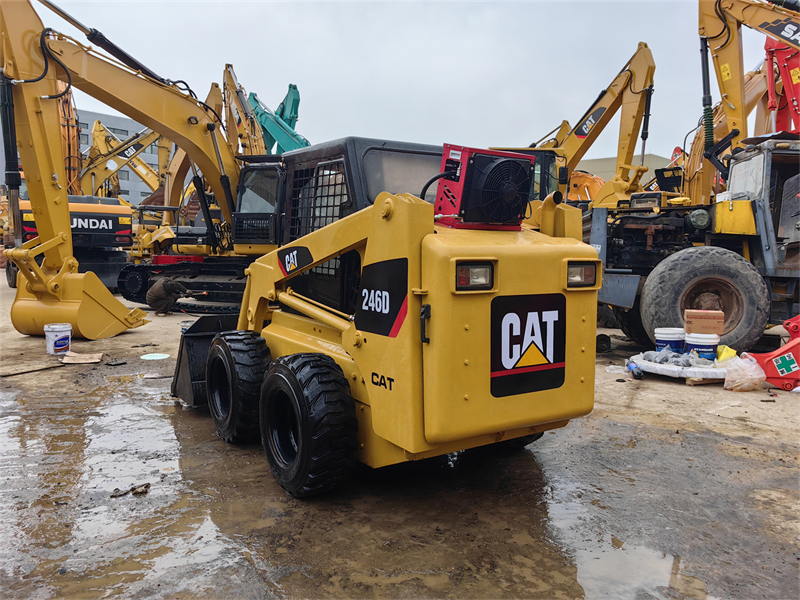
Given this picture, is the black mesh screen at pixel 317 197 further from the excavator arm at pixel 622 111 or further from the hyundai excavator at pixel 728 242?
the excavator arm at pixel 622 111

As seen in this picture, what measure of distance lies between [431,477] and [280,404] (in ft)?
3.14

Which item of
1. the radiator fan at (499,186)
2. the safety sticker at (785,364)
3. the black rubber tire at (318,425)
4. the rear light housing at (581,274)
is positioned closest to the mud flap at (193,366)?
the black rubber tire at (318,425)

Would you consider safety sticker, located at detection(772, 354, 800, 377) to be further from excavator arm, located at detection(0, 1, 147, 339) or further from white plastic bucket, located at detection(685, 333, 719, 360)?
excavator arm, located at detection(0, 1, 147, 339)

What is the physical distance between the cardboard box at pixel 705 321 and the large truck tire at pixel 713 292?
37cm

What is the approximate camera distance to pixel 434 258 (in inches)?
99.3

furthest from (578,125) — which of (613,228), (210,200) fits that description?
(210,200)

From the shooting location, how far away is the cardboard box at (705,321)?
595 centimetres

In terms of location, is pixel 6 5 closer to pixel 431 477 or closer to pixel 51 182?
pixel 51 182

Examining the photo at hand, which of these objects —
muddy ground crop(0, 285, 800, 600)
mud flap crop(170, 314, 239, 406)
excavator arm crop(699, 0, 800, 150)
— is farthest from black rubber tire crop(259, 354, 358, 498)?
excavator arm crop(699, 0, 800, 150)

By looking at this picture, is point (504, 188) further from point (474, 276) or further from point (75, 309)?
point (75, 309)

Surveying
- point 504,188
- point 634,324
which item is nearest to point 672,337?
point 634,324

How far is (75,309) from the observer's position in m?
7.76

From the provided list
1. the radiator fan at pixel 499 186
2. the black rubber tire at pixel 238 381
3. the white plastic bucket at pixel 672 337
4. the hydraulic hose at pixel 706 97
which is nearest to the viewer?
the radiator fan at pixel 499 186

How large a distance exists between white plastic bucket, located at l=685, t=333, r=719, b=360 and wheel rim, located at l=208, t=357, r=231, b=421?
4.44 meters
